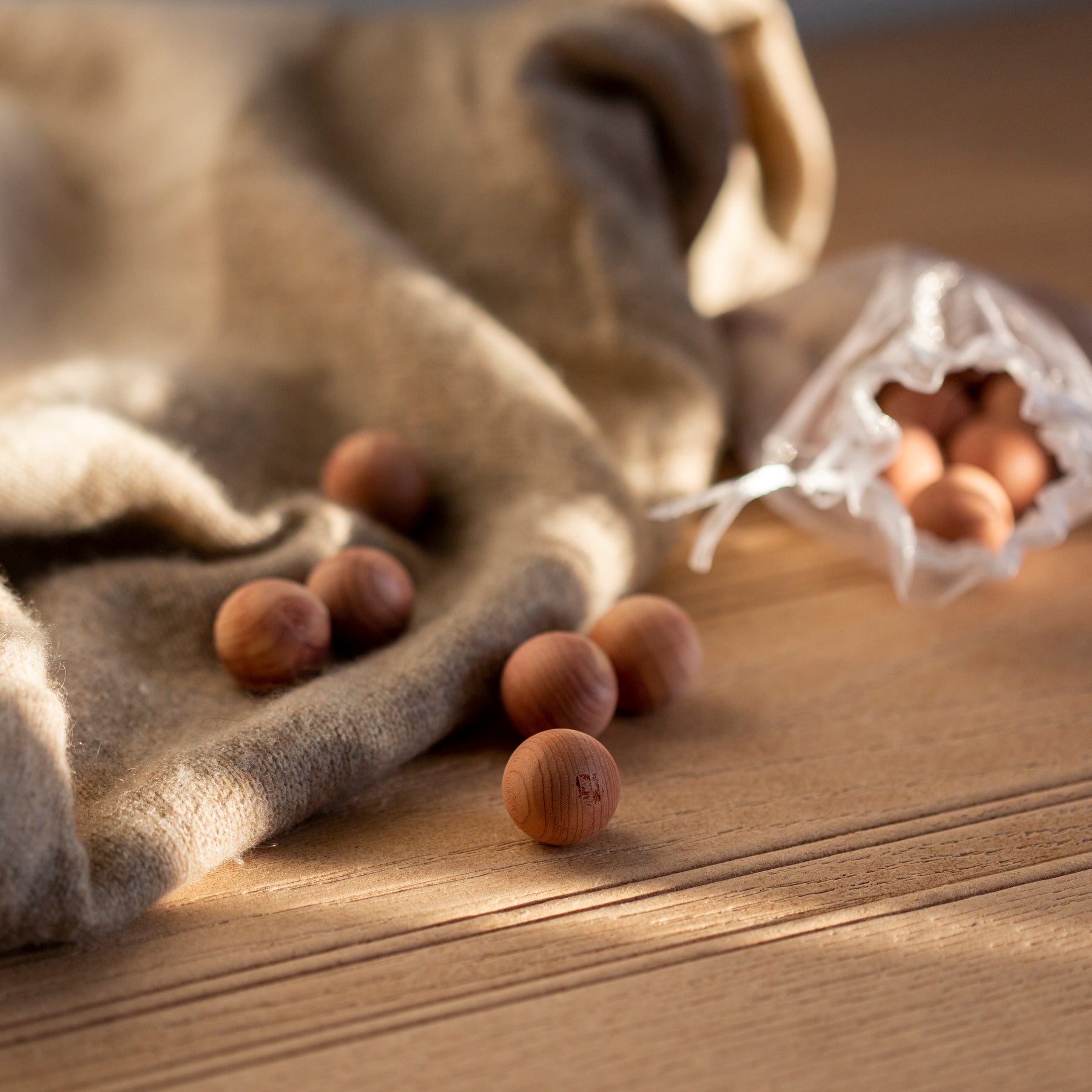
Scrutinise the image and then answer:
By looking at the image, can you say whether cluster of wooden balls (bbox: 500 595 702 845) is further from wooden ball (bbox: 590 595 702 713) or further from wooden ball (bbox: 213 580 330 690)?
wooden ball (bbox: 213 580 330 690)

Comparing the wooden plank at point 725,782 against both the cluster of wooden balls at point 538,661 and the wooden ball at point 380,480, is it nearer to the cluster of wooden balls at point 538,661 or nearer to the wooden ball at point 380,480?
the cluster of wooden balls at point 538,661

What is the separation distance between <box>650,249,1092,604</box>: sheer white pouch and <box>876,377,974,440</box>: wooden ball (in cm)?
1

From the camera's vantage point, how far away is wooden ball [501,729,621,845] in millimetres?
635

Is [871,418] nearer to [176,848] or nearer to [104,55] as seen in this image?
[176,848]

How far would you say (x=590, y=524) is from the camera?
86 centimetres

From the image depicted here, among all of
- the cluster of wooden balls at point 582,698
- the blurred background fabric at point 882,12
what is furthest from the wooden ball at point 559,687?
the blurred background fabric at point 882,12

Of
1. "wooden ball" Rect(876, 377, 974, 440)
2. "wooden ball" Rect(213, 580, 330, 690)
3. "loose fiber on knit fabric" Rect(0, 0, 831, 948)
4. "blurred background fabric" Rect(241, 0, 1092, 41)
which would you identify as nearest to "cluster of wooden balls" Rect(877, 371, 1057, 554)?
"wooden ball" Rect(876, 377, 974, 440)

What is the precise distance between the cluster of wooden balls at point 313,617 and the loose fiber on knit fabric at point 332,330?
0.02m

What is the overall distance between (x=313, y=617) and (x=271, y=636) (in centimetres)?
3

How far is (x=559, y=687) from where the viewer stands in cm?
71

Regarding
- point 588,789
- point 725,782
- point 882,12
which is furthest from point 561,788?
point 882,12

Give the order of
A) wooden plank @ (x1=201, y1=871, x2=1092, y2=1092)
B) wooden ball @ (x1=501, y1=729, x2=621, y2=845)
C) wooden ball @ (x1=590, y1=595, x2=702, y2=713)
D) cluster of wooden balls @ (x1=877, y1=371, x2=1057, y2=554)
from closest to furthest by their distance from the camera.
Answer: wooden plank @ (x1=201, y1=871, x2=1092, y2=1092)
wooden ball @ (x1=501, y1=729, x2=621, y2=845)
wooden ball @ (x1=590, y1=595, x2=702, y2=713)
cluster of wooden balls @ (x1=877, y1=371, x2=1057, y2=554)

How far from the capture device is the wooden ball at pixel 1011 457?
90 cm

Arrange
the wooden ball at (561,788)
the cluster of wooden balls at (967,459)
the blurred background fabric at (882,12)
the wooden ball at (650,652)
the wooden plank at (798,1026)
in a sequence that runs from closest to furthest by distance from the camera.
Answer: the wooden plank at (798,1026)
the wooden ball at (561,788)
the wooden ball at (650,652)
the cluster of wooden balls at (967,459)
the blurred background fabric at (882,12)
